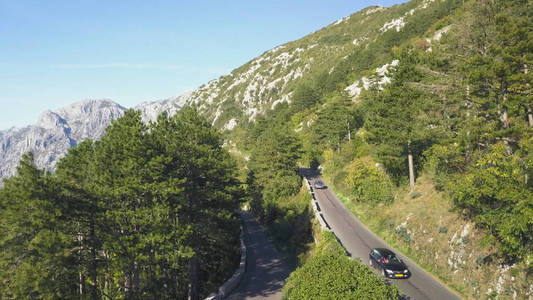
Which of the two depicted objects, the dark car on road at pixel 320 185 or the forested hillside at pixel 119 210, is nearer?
the forested hillside at pixel 119 210

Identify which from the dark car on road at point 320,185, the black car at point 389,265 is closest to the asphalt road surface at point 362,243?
the black car at point 389,265

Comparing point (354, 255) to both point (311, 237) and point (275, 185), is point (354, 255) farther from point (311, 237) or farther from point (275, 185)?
point (275, 185)

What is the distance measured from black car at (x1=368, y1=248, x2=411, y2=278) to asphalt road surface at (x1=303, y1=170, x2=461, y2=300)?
1.42 ft

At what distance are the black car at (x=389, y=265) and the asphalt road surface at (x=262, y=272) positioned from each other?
7.26 metres

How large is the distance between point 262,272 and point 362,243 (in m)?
9.28

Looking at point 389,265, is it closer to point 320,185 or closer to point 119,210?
point 119,210

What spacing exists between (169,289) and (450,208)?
26.0 m

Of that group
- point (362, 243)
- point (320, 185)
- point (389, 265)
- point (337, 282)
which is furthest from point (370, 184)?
point (337, 282)

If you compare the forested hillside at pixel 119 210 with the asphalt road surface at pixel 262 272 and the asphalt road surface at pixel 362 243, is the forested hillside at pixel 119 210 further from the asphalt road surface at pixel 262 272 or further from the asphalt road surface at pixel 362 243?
the asphalt road surface at pixel 362 243

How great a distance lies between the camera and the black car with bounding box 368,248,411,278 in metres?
19.5

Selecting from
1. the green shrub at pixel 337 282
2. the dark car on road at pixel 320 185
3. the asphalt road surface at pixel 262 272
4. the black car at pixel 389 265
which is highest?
the dark car on road at pixel 320 185

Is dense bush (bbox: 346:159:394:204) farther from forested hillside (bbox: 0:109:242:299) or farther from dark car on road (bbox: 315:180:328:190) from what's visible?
forested hillside (bbox: 0:109:242:299)

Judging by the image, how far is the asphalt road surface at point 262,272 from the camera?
2095cm

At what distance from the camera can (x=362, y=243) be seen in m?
26.4
